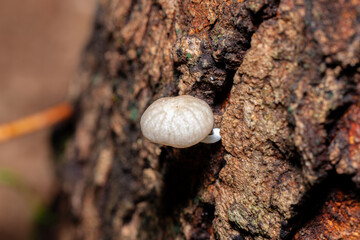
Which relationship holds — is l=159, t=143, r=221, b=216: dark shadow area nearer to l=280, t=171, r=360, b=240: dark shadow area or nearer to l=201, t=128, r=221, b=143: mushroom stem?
l=201, t=128, r=221, b=143: mushroom stem

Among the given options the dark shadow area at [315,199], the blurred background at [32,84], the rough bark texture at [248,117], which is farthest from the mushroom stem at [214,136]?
the blurred background at [32,84]

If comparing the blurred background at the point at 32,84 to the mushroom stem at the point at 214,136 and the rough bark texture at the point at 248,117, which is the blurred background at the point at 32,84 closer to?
the rough bark texture at the point at 248,117

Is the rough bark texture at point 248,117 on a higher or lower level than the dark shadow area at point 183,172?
higher

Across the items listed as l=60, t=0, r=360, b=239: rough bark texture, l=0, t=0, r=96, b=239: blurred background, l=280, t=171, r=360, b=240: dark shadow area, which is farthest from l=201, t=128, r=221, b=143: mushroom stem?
l=0, t=0, r=96, b=239: blurred background

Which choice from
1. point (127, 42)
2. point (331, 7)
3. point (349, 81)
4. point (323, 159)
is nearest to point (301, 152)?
point (323, 159)

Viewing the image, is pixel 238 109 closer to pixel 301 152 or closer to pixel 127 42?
pixel 301 152

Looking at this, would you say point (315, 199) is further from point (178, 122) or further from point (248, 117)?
point (178, 122)
